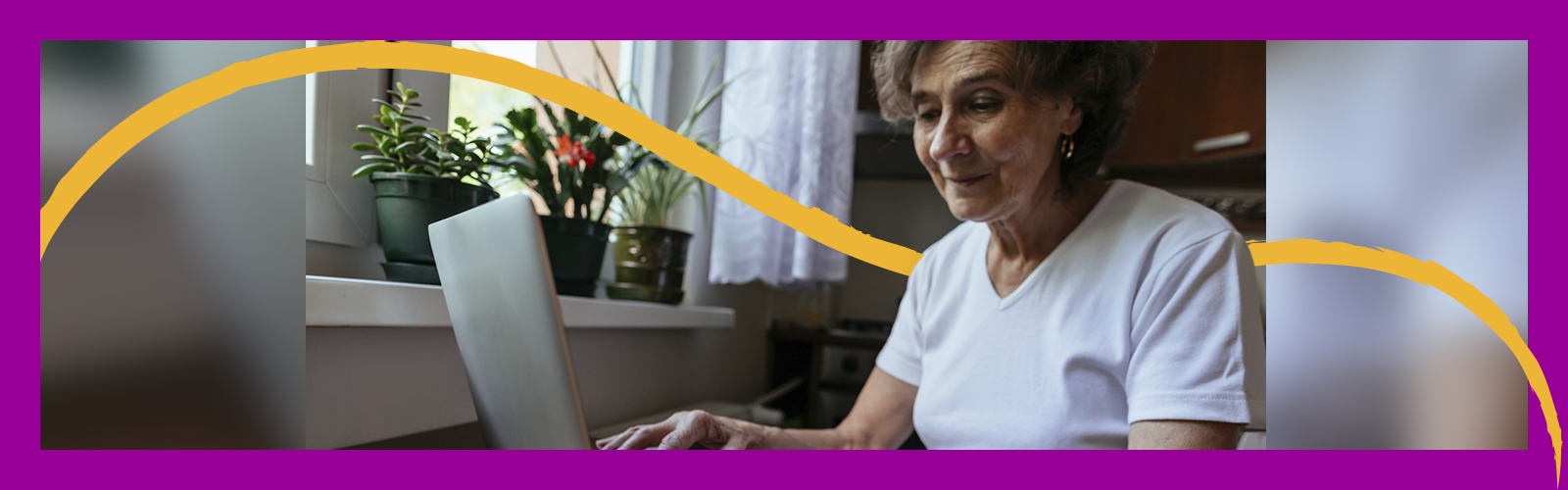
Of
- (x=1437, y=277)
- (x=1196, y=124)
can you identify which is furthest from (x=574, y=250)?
(x=1196, y=124)

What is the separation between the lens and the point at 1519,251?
0.41m

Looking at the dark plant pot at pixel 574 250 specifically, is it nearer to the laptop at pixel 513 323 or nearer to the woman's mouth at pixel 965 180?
the laptop at pixel 513 323

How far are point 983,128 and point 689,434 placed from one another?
0.34m

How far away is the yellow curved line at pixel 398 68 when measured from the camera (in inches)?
14.2

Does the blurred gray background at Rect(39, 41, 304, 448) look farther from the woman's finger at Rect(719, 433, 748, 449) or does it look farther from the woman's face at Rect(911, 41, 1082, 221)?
the woman's face at Rect(911, 41, 1082, 221)

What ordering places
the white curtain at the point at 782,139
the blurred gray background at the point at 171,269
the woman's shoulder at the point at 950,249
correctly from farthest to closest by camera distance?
the white curtain at the point at 782,139, the woman's shoulder at the point at 950,249, the blurred gray background at the point at 171,269

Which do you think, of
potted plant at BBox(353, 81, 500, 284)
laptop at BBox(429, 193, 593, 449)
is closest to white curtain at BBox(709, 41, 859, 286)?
potted plant at BBox(353, 81, 500, 284)

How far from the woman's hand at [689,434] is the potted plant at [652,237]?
0.33m

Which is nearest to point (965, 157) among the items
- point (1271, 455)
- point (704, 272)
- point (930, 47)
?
point (930, 47)

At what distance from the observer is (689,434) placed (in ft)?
1.90

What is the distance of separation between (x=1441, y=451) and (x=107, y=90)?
0.78 meters

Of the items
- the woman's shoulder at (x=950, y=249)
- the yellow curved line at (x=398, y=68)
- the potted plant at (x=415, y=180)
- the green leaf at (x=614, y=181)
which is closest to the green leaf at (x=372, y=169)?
the potted plant at (x=415, y=180)

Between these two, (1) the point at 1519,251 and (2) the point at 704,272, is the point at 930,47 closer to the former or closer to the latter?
(1) the point at 1519,251

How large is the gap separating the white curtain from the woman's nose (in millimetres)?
448
